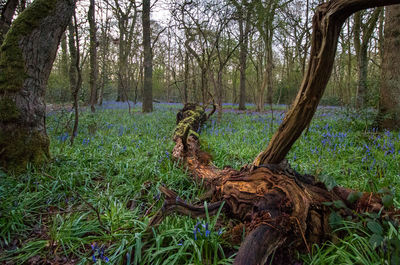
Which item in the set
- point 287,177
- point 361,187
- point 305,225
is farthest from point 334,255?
point 361,187

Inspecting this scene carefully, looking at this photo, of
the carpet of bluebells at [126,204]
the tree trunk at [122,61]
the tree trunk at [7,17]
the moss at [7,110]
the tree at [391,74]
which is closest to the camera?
the carpet of bluebells at [126,204]

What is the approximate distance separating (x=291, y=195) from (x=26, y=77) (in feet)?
11.4

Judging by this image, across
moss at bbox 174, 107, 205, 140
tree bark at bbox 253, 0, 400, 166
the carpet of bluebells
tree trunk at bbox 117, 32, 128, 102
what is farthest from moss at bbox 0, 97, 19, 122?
tree trunk at bbox 117, 32, 128, 102

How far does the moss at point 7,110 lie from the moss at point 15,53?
0.50 feet

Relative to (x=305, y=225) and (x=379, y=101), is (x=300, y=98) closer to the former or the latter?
(x=305, y=225)

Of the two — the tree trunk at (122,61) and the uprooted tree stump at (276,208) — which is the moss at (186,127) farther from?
the tree trunk at (122,61)

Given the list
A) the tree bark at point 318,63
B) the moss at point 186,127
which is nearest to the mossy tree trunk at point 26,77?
the moss at point 186,127

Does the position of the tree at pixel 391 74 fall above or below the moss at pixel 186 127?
above

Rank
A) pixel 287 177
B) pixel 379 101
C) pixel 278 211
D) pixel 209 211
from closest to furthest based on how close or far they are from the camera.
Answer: pixel 278 211 → pixel 287 177 → pixel 209 211 → pixel 379 101

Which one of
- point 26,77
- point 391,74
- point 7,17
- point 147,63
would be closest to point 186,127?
point 26,77

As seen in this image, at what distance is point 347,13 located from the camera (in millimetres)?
1601

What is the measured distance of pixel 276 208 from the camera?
1710 millimetres

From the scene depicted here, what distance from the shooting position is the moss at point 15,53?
274 cm

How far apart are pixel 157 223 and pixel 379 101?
23.3 feet
